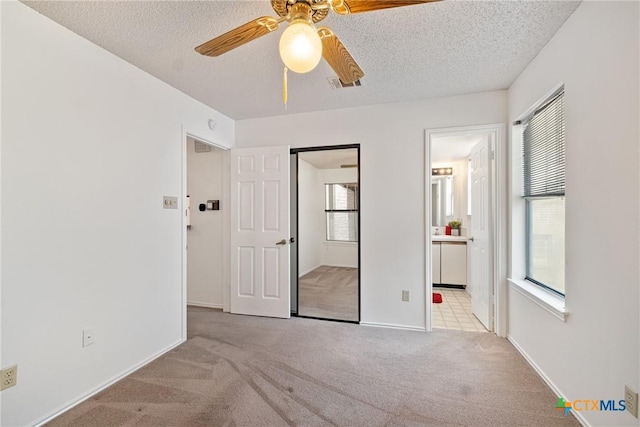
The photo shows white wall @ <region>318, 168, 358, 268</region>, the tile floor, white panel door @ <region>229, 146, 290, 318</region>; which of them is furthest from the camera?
white wall @ <region>318, 168, 358, 268</region>

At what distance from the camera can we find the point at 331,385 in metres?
2.05

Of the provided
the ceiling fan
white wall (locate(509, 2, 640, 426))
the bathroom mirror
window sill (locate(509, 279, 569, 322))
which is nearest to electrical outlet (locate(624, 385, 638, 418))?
white wall (locate(509, 2, 640, 426))

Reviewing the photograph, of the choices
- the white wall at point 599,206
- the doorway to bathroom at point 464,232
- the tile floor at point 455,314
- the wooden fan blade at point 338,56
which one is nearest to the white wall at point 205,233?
the wooden fan blade at point 338,56

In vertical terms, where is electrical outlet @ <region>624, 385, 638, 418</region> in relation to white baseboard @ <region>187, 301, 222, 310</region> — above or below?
above

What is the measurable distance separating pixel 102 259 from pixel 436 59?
292 centimetres

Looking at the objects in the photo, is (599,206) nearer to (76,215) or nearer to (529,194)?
(529,194)

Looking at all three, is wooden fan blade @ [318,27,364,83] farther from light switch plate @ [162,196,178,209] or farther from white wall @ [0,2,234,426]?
light switch plate @ [162,196,178,209]

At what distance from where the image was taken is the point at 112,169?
2143 millimetres

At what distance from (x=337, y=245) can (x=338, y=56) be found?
198 inches

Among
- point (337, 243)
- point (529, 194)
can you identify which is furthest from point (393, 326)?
point (337, 243)

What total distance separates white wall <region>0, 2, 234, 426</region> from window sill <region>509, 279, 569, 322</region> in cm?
307

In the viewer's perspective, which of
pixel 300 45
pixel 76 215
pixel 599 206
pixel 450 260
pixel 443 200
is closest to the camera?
pixel 300 45

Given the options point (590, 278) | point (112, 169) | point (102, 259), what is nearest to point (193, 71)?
point (112, 169)

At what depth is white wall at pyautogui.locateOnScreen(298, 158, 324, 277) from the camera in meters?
5.59
